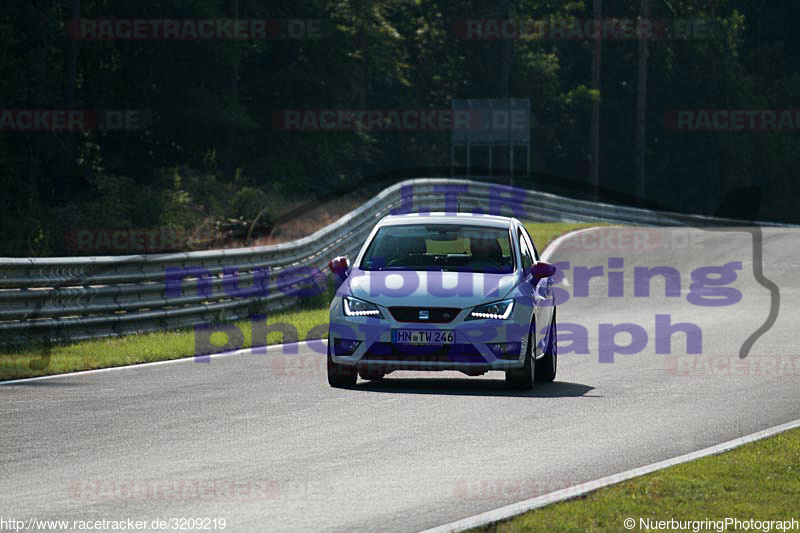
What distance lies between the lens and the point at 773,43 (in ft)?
320

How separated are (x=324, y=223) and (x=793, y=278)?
37.0 ft

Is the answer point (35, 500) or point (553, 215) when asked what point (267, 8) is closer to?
point (553, 215)

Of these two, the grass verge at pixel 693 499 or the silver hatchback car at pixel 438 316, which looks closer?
the grass verge at pixel 693 499

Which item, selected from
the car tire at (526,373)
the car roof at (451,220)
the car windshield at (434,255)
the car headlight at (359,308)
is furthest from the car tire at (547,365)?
the car headlight at (359,308)

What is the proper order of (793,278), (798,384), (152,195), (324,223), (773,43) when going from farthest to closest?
(773,43)
(152,195)
(324,223)
(793,278)
(798,384)

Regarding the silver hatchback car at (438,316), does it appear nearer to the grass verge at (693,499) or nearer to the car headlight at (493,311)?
the car headlight at (493,311)

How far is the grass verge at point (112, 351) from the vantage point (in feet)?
51.7

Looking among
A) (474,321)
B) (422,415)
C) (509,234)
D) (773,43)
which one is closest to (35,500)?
(422,415)

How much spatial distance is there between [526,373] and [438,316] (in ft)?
3.60

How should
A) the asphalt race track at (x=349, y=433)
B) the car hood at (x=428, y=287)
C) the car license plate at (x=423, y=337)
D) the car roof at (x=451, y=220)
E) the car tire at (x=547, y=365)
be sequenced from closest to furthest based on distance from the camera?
1. the asphalt race track at (x=349, y=433)
2. the car license plate at (x=423, y=337)
3. the car hood at (x=428, y=287)
4. the car tire at (x=547, y=365)
5. the car roof at (x=451, y=220)

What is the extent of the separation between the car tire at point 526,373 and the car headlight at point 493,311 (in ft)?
1.15

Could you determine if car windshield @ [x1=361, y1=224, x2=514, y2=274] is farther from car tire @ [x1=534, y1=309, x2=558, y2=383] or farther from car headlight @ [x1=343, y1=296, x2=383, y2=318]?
car tire @ [x1=534, y1=309, x2=558, y2=383]

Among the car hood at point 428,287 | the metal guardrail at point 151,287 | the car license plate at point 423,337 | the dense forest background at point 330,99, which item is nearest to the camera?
the car license plate at point 423,337

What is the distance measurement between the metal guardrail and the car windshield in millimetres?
4791
